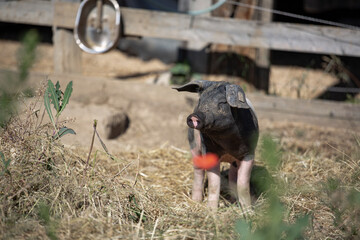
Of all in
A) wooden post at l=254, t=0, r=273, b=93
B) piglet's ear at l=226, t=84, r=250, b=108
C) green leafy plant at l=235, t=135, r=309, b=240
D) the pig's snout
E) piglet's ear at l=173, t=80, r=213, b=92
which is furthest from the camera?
wooden post at l=254, t=0, r=273, b=93

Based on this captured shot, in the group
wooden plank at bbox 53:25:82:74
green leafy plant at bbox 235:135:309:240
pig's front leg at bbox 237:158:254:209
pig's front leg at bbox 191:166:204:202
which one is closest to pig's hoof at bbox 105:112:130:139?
wooden plank at bbox 53:25:82:74

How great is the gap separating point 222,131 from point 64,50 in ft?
10.4

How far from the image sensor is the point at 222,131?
252 centimetres

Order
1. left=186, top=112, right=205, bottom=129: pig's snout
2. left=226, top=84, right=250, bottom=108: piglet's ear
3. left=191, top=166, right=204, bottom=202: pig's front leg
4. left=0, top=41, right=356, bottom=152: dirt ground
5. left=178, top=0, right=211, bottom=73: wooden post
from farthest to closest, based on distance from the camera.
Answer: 1. left=178, top=0, right=211, bottom=73: wooden post
2. left=0, top=41, right=356, bottom=152: dirt ground
3. left=191, top=166, right=204, bottom=202: pig's front leg
4. left=226, top=84, right=250, bottom=108: piglet's ear
5. left=186, top=112, right=205, bottom=129: pig's snout

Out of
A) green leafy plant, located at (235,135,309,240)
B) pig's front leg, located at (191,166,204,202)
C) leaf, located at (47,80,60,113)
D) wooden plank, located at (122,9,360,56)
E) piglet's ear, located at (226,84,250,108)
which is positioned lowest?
pig's front leg, located at (191,166,204,202)

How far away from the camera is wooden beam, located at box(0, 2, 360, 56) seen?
4652mm

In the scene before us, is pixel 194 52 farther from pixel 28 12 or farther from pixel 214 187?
pixel 214 187

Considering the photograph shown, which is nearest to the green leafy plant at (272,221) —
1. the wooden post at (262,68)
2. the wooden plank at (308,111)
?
the wooden plank at (308,111)

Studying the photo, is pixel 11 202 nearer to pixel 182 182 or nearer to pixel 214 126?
pixel 214 126

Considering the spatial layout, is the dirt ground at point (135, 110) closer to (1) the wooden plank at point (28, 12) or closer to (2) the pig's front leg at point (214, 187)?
(1) the wooden plank at point (28, 12)

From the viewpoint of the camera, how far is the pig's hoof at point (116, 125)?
4341 mm

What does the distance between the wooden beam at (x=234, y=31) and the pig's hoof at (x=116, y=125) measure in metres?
1.05

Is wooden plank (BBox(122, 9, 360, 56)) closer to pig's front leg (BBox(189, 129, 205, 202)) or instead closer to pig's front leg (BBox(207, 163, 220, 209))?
pig's front leg (BBox(189, 129, 205, 202))

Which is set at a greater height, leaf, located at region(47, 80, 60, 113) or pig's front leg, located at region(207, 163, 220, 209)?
leaf, located at region(47, 80, 60, 113)
